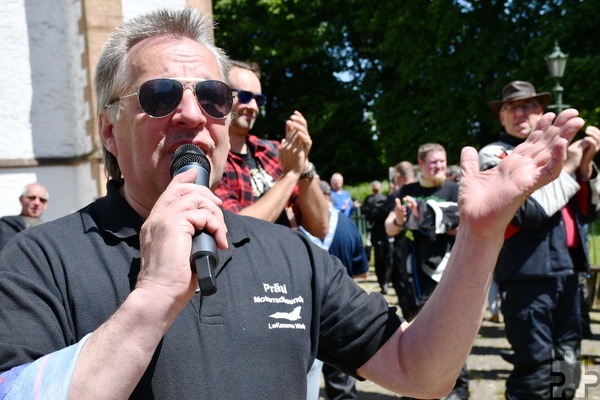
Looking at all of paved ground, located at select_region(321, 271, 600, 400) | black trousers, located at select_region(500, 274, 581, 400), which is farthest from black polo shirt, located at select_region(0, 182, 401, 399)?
paved ground, located at select_region(321, 271, 600, 400)

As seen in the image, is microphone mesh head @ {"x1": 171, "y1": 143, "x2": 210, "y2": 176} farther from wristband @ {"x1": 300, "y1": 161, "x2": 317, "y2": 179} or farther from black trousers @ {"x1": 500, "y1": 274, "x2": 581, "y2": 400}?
black trousers @ {"x1": 500, "y1": 274, "x2": 581, "y2": 400}

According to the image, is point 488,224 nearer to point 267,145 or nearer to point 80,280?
point 80,280

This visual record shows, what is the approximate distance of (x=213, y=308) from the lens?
6.31ft

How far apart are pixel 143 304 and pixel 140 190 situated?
0.59 meters

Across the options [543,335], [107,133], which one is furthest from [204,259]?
[543,335]

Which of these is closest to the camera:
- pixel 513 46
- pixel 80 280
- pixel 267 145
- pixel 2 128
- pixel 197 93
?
pixel 80 280

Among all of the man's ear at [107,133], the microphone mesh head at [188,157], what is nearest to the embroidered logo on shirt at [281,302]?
the microphone mesh head at [188,157]

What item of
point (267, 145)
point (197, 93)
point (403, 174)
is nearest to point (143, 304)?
point (197, 93)

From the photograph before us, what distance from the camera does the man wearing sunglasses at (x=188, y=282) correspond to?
1.59 meters

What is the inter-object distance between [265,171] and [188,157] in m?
2.09

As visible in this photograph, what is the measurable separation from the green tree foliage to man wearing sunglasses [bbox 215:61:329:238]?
822 inches

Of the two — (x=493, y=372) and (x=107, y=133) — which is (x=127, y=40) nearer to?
(x=107, y=133)

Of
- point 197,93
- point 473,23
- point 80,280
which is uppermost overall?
point 473,23

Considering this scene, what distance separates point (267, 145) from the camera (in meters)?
4.12
